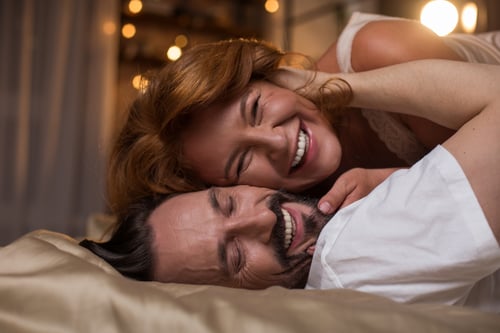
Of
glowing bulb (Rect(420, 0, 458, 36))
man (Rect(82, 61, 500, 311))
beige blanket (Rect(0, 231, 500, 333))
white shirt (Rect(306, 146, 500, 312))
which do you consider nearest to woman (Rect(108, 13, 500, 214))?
man (Rect(82, 61, 500, 311))

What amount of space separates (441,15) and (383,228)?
208 cm

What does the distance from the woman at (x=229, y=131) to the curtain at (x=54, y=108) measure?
226 centimetres

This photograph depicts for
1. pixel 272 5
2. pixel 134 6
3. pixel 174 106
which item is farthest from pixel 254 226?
pixel 272 5

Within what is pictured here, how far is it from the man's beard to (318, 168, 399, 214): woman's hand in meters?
0.02

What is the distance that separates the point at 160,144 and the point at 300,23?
357 centimetres

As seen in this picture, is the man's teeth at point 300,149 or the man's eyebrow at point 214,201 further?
the man's teeth at point 300,149

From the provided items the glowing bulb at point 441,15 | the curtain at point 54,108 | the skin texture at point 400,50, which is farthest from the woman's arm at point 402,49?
the curtain at point 54,108

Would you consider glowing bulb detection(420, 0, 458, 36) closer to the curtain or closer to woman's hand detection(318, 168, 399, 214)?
woman's hand detection(318, 168, 399, 214)

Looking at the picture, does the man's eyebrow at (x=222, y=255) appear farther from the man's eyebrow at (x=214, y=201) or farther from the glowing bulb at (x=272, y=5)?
the glowing bulb at (x=272, y=5)

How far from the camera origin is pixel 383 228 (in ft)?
2.57

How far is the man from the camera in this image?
0.74 metres

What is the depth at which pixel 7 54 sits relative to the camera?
11.4ft

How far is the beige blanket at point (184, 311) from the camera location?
564 millimetres

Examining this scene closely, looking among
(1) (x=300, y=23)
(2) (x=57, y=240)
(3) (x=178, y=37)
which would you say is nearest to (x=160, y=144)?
(2) (x=57, y=240)
